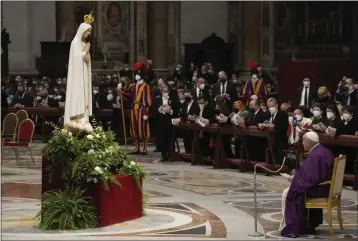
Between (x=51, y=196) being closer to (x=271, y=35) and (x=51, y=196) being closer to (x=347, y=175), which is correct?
(x=347, y=175)

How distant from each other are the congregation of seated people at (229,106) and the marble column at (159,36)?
105 inches

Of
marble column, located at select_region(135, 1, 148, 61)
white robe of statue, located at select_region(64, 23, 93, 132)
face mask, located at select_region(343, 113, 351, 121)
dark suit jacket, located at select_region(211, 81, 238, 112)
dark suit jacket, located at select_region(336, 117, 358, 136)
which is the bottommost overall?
dark suit jacket, located at select_region(336, 117, 358, 136)

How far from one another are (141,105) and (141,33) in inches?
477

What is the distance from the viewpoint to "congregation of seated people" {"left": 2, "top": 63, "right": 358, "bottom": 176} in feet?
61.8

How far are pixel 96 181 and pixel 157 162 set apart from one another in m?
9.76

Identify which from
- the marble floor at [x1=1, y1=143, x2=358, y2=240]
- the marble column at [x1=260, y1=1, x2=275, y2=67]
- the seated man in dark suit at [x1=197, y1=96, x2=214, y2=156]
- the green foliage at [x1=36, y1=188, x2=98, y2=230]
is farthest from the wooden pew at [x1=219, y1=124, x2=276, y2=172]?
the marble column at [x1=260, y1=1, x2=275, y2=67]

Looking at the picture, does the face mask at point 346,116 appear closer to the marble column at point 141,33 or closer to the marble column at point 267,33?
the marble column at point 267,33

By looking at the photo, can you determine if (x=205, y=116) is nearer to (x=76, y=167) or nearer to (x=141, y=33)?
(x=76, y=167)

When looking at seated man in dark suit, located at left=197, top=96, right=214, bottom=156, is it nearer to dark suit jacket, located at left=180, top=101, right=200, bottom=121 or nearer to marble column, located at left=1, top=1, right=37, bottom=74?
dark suit jacket, located at left=180, top=101, right=200, bottom=121

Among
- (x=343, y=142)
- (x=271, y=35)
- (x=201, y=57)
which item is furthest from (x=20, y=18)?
(x=343, y=142)

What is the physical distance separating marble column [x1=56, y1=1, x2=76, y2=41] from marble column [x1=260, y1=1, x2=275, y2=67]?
22.1 feet

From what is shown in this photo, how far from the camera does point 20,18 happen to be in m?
34.7

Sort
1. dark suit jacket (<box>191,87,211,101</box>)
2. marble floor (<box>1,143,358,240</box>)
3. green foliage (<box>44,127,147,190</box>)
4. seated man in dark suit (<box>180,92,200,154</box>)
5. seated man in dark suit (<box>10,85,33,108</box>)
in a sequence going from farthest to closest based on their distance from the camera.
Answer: seated man in dark suit (<box>10,85,33,108</box>) < dark suit jacket (<box>191,87,211,101</box>) < seated man in dark suit (<box>180,92,200,154</box>) < green foliage (<box>44,127,147,190</box>) < marble floor (<box>1,143,358,240</box>)

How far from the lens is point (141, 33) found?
35.3 meters
